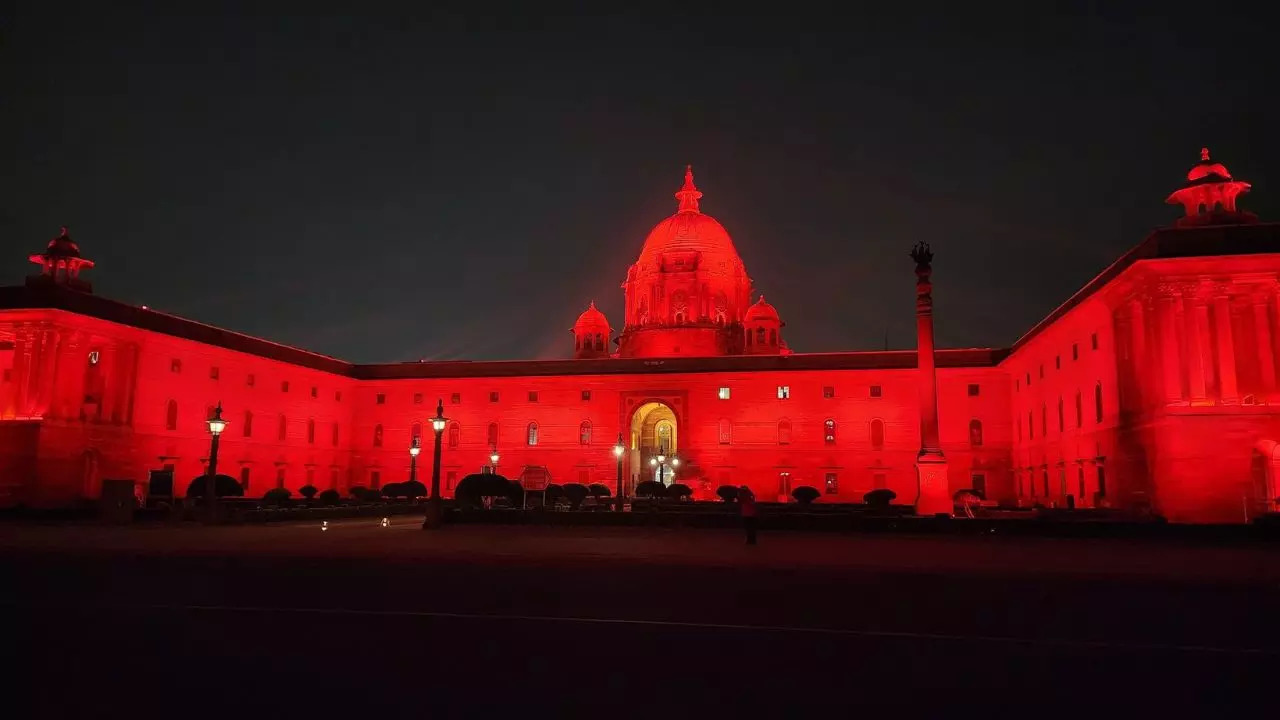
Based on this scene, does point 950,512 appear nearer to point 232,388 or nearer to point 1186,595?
point 1186,595

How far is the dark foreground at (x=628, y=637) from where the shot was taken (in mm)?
5617

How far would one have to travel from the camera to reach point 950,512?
109ft

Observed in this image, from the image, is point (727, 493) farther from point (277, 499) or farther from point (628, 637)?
point (628, 637)

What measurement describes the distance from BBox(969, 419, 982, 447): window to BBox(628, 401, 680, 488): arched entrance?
20.0 m

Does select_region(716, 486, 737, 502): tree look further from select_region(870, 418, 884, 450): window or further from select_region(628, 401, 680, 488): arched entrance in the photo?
select_region(870, 418, 884, 450): window

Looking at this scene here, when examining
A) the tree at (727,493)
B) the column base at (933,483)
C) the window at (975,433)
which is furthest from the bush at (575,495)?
the window at (975,433)

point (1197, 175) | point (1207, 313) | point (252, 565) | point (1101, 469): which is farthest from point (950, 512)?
point (252, 565)

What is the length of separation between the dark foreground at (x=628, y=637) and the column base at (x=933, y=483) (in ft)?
56.7

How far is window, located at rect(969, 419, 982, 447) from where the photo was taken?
57.2 meters

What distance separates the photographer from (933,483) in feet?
110

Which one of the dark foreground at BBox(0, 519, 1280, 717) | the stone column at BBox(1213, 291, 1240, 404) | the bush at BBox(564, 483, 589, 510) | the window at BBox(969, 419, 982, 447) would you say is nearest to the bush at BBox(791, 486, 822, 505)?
the window at BBox(969, 419, 982, 447)

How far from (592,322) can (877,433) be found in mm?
27113

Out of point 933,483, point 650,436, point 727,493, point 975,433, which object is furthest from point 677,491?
point 933,483

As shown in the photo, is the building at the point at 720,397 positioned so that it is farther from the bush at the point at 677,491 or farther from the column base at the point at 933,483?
the bush at the point at 677,491
